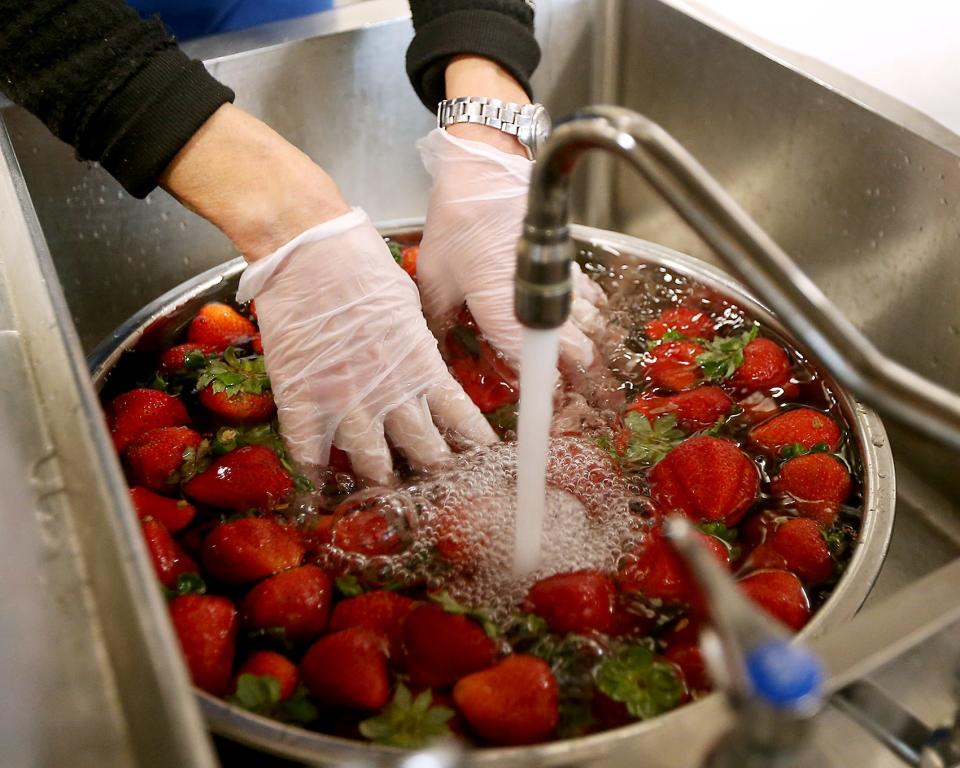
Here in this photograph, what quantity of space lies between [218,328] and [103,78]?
256 millimetres

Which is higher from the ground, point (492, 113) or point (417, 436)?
point (492, 113)

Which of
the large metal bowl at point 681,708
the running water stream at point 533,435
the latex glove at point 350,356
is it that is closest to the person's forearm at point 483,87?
the large metal bowl at point 681,708

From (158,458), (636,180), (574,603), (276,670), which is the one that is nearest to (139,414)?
(158,458)

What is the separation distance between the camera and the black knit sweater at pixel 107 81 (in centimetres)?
76

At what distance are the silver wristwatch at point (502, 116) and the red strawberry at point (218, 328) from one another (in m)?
0.31

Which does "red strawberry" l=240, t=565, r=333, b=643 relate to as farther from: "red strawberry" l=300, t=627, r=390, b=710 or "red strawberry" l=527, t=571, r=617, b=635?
"red strawberry" l=527, t=571, r=617, b=635

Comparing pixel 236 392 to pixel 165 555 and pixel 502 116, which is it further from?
pixel 502 116

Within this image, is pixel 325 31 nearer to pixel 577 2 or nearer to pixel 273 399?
pixel 577 2

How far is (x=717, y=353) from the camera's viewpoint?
874 mm

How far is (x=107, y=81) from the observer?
0.75 m

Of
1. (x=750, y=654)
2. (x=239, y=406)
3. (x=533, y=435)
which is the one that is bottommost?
(x=239, y=406)

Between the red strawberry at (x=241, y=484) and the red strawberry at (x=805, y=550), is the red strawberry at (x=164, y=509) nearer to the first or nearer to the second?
the red strawberry at (x=241, y=484)

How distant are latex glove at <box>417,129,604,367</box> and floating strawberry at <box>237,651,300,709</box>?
40 centimetres

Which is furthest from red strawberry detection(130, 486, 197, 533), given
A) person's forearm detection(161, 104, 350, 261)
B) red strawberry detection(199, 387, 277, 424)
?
person's forearm detection(161, 104, 350, 261)
